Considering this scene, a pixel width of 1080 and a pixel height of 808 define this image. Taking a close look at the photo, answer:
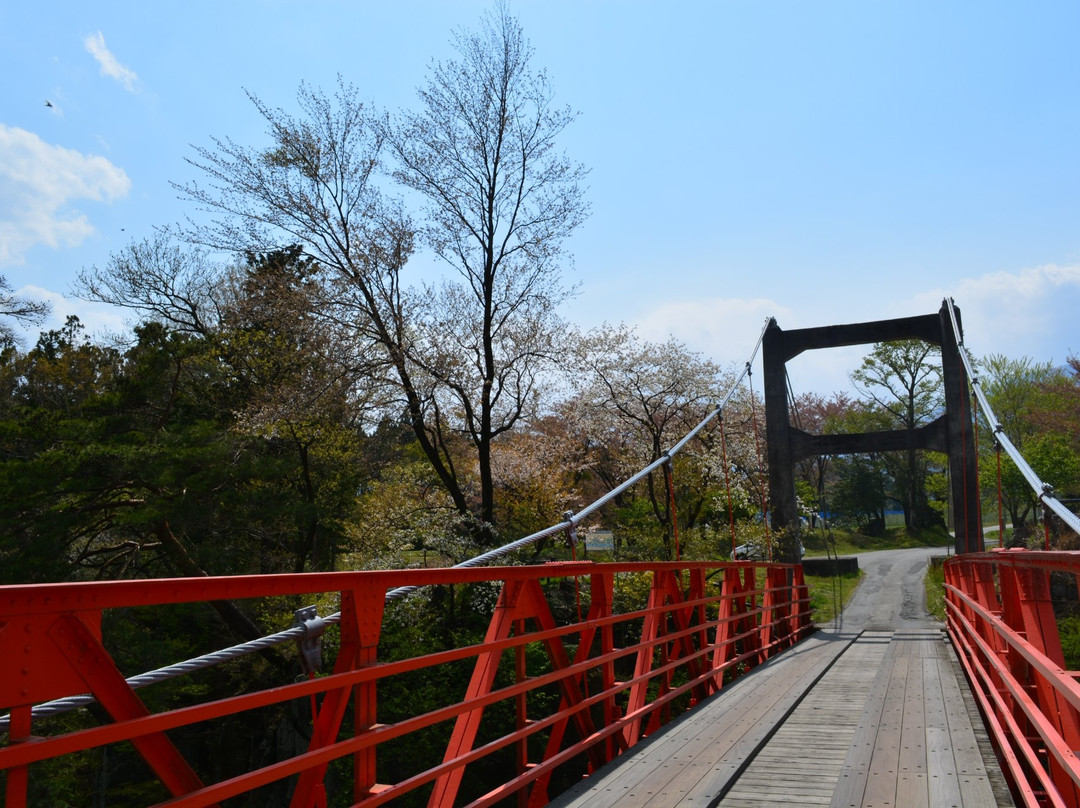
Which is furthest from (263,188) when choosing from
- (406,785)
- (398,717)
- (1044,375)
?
(1044,375)

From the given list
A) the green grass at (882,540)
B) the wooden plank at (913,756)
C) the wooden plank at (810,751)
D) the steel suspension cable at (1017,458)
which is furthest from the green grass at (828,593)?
the wooden plank at (913,756)

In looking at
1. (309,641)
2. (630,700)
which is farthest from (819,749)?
(309,641)

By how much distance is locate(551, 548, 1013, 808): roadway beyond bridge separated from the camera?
339 centimetres

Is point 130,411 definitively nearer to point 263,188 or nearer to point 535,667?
point 263,188

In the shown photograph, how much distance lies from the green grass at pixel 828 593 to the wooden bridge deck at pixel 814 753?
10466 mm

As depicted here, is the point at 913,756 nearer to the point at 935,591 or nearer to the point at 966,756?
the point at 966,756

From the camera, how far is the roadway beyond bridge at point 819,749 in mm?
3391

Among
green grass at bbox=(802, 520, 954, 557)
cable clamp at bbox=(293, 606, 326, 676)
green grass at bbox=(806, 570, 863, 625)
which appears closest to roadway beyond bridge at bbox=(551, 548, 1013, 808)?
cable clamp at bbox=(293, 606, 326, 676)

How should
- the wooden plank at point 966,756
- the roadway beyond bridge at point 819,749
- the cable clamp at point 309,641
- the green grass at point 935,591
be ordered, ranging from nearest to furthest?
the cable clamp at point 309,641
the wooden plank at point 966,756
the roadway beyond bridge at point 819,749
the green grass at point 935,591

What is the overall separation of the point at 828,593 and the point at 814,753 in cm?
1687

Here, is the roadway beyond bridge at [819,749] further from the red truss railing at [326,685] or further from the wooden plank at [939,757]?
the red truss railing at [326,685]

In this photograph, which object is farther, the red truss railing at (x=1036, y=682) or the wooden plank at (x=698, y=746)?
the wooden plank at (x=698, y=746)

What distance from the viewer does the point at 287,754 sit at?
589 inches

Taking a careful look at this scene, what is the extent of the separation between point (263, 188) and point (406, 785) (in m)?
14.2
